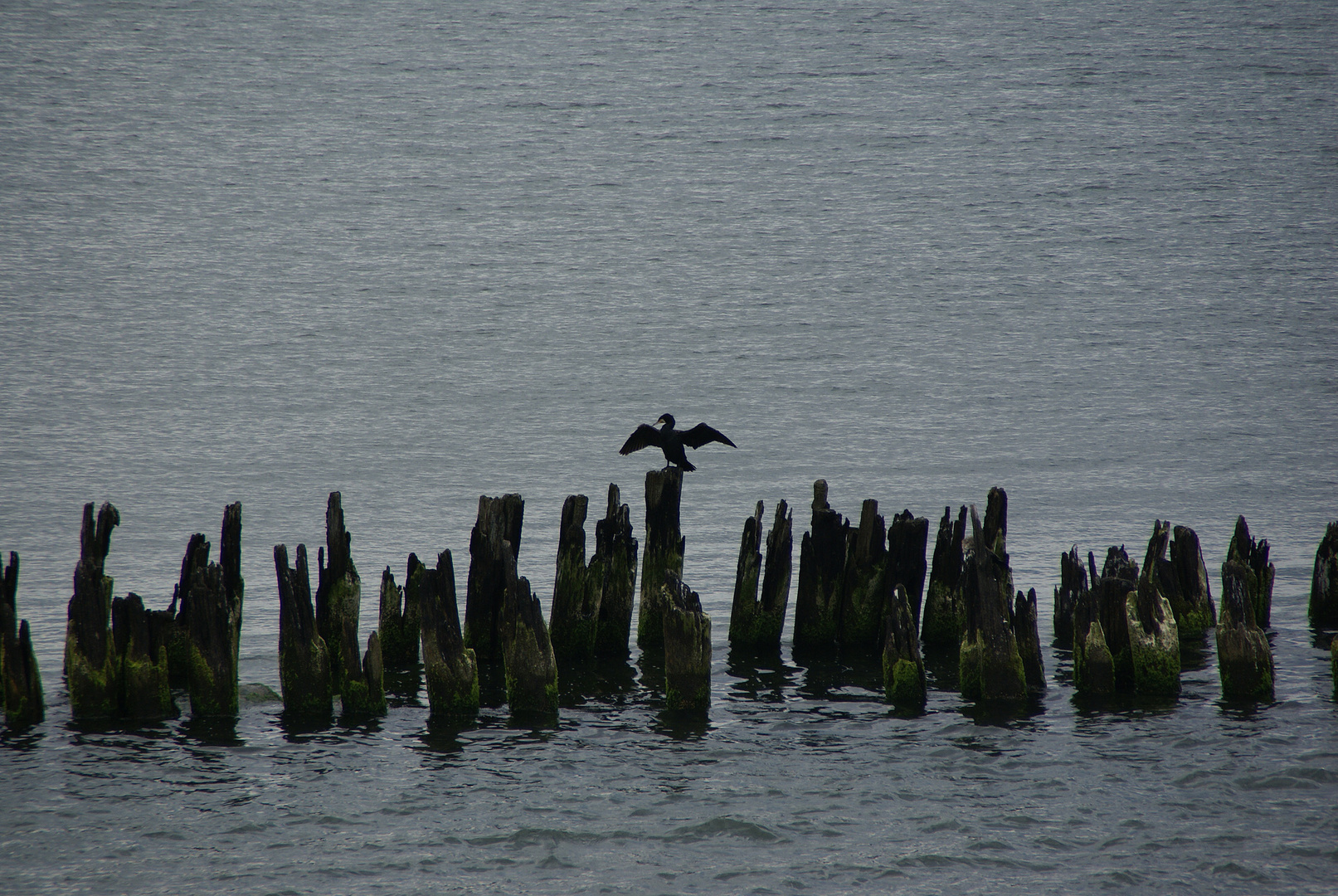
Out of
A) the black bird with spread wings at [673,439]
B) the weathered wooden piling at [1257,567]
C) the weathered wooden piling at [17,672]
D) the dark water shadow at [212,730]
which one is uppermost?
the black bird with spread wings at [673,439]

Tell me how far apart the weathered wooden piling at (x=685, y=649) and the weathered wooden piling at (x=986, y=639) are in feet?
7.12

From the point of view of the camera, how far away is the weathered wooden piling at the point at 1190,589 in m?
12.4

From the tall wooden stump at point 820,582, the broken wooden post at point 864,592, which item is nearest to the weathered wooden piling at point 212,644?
the tall wooden stump at point 820,582

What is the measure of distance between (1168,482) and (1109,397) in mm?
11266

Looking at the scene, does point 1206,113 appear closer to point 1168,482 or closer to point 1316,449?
point 1316,449

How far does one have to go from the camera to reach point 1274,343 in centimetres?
3972

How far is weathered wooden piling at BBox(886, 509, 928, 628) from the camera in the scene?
1205cm

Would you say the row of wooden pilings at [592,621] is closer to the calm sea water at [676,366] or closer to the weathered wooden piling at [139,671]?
the weathered wooden piling at [139,671]

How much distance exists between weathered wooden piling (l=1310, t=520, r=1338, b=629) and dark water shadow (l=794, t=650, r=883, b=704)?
4.77 metres

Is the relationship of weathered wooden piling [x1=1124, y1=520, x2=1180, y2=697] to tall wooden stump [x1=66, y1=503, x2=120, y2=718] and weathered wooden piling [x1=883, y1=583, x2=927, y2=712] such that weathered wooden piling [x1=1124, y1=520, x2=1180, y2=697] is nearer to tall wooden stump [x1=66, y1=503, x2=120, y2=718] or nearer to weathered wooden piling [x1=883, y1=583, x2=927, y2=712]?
weathered wooden piling [x1=883, y1=583, x2=927, y2=712]

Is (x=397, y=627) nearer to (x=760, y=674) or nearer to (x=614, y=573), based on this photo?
(x=614, y=573)

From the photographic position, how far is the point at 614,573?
12.3 meters

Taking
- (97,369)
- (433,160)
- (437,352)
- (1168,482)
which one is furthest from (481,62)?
(1168,482)

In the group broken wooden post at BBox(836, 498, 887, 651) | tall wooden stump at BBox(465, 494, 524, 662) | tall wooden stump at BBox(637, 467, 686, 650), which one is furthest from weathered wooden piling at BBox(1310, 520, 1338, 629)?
tall wooden stump at BBox(465, 494, 524, 662)
